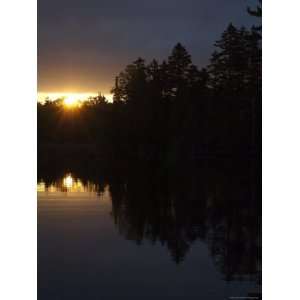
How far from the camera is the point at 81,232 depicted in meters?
8.73

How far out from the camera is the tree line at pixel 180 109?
55.5 feet

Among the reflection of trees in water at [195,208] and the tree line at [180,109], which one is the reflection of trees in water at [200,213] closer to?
the reflection of trees in water at [195,208]

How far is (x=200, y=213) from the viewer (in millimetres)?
10914

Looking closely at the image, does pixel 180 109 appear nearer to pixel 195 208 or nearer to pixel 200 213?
pixel 195 208

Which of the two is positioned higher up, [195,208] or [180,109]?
[180,109]

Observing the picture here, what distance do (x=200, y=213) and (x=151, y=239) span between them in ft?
8.49

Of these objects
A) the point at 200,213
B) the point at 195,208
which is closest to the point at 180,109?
the point at 195,208

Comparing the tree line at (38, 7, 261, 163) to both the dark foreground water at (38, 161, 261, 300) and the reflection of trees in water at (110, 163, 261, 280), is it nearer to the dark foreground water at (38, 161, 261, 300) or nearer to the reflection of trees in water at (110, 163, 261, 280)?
the reflection of trees in water at (110, 163, 261, 280)

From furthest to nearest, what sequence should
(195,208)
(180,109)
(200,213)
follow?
(180,109)
(195,208)
(200,213)

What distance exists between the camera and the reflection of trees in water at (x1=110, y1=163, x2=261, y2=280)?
24.0ft

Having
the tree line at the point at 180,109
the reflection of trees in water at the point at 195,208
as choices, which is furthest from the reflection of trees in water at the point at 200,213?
the tree line at the point at 180,109

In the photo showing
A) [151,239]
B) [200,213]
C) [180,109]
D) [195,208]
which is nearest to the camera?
[151,239]
